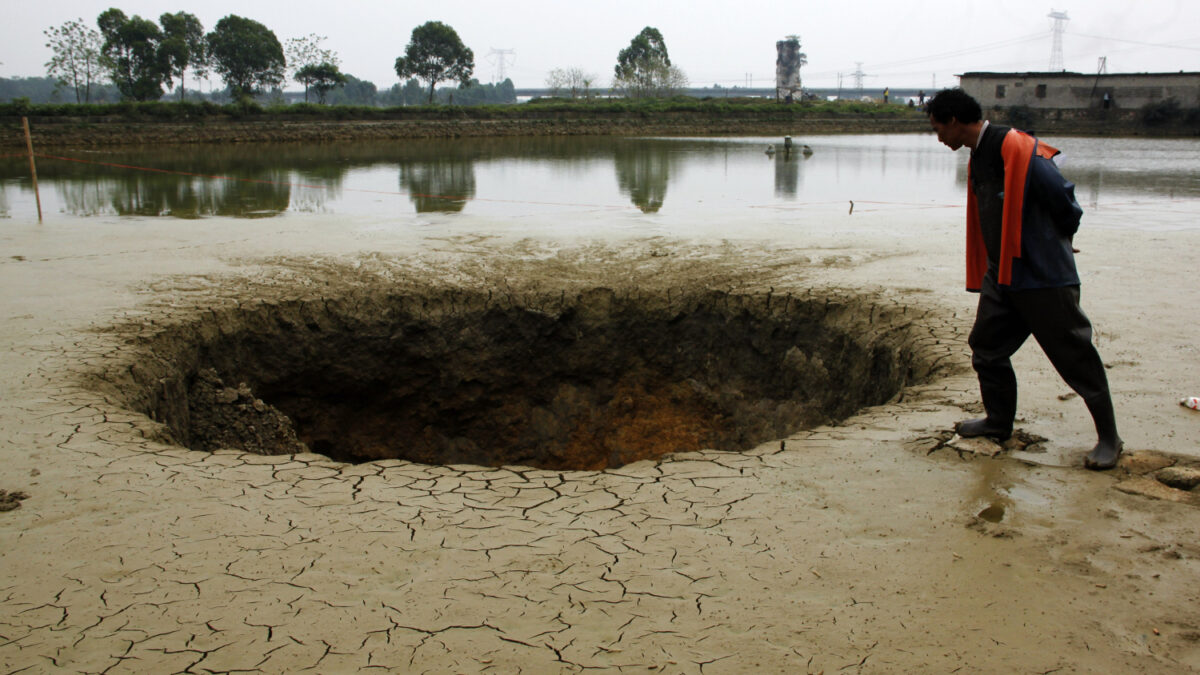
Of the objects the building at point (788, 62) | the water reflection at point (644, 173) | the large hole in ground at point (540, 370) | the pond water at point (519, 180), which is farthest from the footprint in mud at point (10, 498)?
the building at point (788, 62)

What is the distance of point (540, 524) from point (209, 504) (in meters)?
1.28

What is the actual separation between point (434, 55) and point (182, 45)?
2018cm

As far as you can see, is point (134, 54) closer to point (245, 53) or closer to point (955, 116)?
point (245, 53)

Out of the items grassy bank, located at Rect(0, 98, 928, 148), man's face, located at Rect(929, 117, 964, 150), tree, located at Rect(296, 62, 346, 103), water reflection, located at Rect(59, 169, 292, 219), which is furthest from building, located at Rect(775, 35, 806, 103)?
man's face, located at Rect(929, 117, 964, 150)

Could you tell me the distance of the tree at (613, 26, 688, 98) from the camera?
75375 mm

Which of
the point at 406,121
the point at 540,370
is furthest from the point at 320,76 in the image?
the point at 540,370

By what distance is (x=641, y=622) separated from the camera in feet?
7.43

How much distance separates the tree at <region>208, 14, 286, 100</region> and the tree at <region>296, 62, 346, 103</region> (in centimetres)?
151

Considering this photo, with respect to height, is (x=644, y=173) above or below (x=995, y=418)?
above

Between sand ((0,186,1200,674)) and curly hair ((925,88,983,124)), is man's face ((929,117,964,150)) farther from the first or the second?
sand ((0,186,1200,674))

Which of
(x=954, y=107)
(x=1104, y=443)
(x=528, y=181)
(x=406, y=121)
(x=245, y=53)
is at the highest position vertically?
(x=245, y=53)

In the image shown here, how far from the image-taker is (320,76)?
5491 cm

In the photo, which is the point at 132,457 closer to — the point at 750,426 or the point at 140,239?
the point at 750,426

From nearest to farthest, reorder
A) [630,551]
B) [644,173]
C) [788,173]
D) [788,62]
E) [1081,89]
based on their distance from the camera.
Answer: [630,551] → [644,173] → [788,173] → [1081,89] → [788,62]
